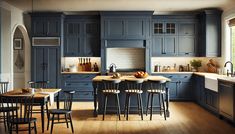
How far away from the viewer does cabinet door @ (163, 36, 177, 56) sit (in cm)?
960

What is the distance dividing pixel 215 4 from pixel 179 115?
3.26 m

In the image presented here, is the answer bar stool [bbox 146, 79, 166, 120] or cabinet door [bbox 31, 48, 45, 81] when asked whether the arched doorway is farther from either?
bar stool [bbox 146, 79, 166, 120]

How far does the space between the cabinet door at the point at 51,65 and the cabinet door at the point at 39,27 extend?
0.53m

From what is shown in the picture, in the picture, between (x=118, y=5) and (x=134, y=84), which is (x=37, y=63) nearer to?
(x=118, y=5)

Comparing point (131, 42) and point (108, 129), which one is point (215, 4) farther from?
point (108, 129)

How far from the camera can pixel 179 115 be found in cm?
719

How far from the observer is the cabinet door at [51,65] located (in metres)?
9.39

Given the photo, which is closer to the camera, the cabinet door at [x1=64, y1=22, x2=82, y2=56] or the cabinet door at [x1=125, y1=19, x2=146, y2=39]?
the cabinet door at [x1=125, y1=19, x2=146, y2=39]

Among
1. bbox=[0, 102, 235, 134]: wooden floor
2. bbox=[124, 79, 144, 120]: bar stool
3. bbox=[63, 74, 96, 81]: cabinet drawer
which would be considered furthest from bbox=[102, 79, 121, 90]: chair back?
bbox=[63, 74, 96, 81]: cabinet drawer

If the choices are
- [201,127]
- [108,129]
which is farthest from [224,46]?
[108,129]

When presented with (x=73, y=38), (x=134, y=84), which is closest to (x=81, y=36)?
(x=73, y=38)

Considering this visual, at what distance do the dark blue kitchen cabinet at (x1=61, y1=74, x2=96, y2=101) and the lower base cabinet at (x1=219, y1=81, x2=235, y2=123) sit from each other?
4.10m

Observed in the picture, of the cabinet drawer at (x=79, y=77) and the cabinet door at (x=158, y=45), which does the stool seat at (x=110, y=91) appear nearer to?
the cabinet drawer at (x=79, y=77)

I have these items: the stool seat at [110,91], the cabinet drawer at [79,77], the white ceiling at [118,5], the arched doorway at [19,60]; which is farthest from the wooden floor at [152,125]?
the arched doorway at [19,60]
